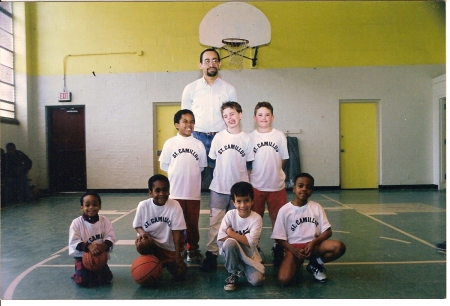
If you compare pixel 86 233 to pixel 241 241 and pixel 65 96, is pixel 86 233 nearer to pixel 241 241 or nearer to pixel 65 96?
pixel 241 241

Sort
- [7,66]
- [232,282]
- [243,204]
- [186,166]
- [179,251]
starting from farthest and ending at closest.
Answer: [7,66] < [186,166] < [179,251] < [243,204] < [232,282]

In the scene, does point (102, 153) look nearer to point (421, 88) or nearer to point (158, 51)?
point (158, 51)

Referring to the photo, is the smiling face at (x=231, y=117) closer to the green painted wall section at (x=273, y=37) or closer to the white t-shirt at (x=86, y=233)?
the white t-shirt at (x=86, y=233)

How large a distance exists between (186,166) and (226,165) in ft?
1.05

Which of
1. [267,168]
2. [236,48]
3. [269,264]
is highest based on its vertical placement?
[236,48]

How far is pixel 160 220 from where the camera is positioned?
285 centimetres

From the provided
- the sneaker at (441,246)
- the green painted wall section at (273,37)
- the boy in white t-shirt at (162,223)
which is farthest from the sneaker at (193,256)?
the green painted wall section at (273,37)

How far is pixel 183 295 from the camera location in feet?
8.22

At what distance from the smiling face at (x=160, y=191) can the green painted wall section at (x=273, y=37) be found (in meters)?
5.80

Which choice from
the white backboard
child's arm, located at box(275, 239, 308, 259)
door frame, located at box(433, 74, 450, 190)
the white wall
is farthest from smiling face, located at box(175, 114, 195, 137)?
door frame, located at box(433, 74, 450, 190)

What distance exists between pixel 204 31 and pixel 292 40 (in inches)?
100

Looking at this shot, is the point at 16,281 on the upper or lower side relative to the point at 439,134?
lower

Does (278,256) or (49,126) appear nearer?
(278,256)

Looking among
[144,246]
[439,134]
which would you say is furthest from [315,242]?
[439,134]
